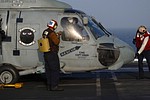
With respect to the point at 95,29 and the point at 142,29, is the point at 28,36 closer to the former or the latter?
the point at 95,29

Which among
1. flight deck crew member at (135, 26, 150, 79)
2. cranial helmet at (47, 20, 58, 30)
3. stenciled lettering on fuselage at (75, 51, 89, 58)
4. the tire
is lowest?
the tire

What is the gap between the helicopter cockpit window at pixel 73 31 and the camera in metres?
12.6

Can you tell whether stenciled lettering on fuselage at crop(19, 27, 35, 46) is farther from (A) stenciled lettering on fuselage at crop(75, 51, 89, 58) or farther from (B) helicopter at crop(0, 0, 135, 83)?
(A) stenciled lettering on fuselage at crop(75, 51, 89, 58)

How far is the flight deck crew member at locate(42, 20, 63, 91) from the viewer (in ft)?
37.8

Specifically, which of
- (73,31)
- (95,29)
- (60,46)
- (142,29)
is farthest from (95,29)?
(142,29)

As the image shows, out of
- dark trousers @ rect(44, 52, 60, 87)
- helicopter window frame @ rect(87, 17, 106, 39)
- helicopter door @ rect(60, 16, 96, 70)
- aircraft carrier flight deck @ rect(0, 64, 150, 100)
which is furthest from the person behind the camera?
helicopter window frame @ rect(87, 17, 106, 39)

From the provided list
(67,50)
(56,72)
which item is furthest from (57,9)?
(56,72)

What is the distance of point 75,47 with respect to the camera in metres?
12.6

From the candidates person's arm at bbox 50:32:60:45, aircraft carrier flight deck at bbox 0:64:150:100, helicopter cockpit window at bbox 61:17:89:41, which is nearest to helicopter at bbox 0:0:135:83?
helicopter cockpit window at bbox 61:17:89:41

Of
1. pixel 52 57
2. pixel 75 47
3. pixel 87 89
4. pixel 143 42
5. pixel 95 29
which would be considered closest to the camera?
pixel 52 57

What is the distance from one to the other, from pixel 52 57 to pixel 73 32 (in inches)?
55.3

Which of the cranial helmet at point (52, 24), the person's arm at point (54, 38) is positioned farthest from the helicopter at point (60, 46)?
the person's arm at point (54, 38)

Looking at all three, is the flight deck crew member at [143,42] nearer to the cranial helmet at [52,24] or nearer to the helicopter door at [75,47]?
the helicopter door at [75,47]

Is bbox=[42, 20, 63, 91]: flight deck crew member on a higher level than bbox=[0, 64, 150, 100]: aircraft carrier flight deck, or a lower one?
higher
